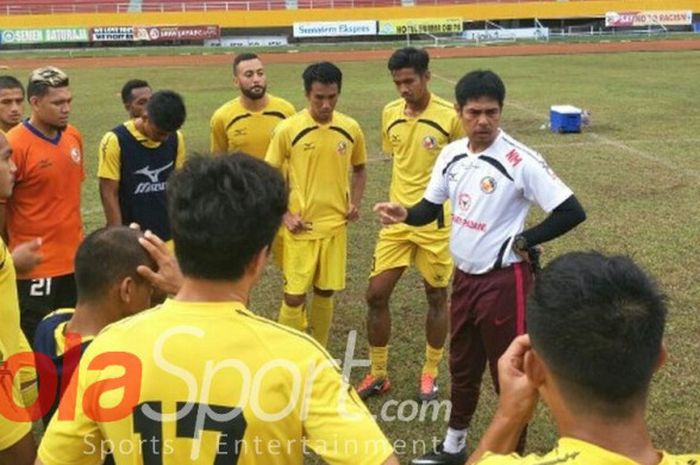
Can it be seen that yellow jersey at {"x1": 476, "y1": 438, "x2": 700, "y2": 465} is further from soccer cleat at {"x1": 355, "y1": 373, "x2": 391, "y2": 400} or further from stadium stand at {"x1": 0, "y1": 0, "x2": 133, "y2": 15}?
stadium stand at {"x1": 0, "y1": 0, "x2": 133, "y2": 15}

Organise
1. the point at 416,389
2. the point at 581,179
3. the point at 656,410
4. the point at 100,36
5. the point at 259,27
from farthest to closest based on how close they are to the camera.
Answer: the point at 259,27, the point at 100,36, the point at 581,179, the point at 416,389, the point at 656,410

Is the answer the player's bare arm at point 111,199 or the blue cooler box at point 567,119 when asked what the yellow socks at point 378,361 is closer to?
the player's bare arm at point 111,199

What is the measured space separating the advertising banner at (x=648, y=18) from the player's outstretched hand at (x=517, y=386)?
173 ft

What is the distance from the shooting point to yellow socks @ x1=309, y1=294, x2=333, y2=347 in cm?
585

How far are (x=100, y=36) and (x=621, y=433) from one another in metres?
50.5

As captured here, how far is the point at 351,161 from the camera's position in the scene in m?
6.03

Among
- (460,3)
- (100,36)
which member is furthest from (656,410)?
(460,3)

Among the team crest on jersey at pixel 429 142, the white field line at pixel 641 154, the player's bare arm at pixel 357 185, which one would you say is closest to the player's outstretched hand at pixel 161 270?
the team crest on jersey at pixel 429 142

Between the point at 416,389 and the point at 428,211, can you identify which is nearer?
the point at 428,211

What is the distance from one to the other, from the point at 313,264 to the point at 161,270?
313 cm

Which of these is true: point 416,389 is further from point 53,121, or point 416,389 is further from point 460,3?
point 460,3

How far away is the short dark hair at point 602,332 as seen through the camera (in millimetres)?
1687

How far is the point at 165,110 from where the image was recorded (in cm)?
532

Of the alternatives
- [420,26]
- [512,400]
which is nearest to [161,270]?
[512,400]
